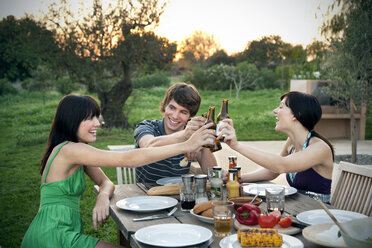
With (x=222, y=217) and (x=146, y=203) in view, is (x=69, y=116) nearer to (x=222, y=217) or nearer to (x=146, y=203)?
(x=146, y=203)

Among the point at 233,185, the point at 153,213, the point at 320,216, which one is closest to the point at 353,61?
the point at 233,185

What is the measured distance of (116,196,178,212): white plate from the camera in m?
2.16

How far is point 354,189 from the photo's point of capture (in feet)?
8.54

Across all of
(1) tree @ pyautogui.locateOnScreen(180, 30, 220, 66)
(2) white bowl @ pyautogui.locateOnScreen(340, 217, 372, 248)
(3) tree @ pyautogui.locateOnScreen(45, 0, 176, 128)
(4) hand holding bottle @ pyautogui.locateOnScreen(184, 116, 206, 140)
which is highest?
(1) tree @ pyautogui.locateOnScreen(180, 30, 220, 66)

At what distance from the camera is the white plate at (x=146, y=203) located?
7.09ft

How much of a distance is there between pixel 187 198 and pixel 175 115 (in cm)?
111

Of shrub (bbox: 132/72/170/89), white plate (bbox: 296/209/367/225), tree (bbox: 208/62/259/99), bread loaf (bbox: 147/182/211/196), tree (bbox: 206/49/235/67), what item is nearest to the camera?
white plate (bbox: 296/209/367/225)

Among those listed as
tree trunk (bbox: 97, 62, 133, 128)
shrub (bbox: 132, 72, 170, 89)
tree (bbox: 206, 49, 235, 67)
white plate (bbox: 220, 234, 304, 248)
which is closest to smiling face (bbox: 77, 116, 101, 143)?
white plate (bbox: 220, 234, 304, 248)

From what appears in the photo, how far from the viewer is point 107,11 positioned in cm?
1130

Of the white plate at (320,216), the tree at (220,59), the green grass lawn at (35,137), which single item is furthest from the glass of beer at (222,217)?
the tree at (220,59)

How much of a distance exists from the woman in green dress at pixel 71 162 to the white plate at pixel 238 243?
0.87m

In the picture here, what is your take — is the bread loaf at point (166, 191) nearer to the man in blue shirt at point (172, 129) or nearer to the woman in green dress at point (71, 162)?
the woman in green dress at point (71, 162)

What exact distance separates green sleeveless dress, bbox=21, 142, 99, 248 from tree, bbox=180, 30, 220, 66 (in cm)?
2751

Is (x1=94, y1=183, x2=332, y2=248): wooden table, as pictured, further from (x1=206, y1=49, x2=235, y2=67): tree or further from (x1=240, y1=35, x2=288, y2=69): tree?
(x1=206, y1=49, x2=235, y2=67): tree
